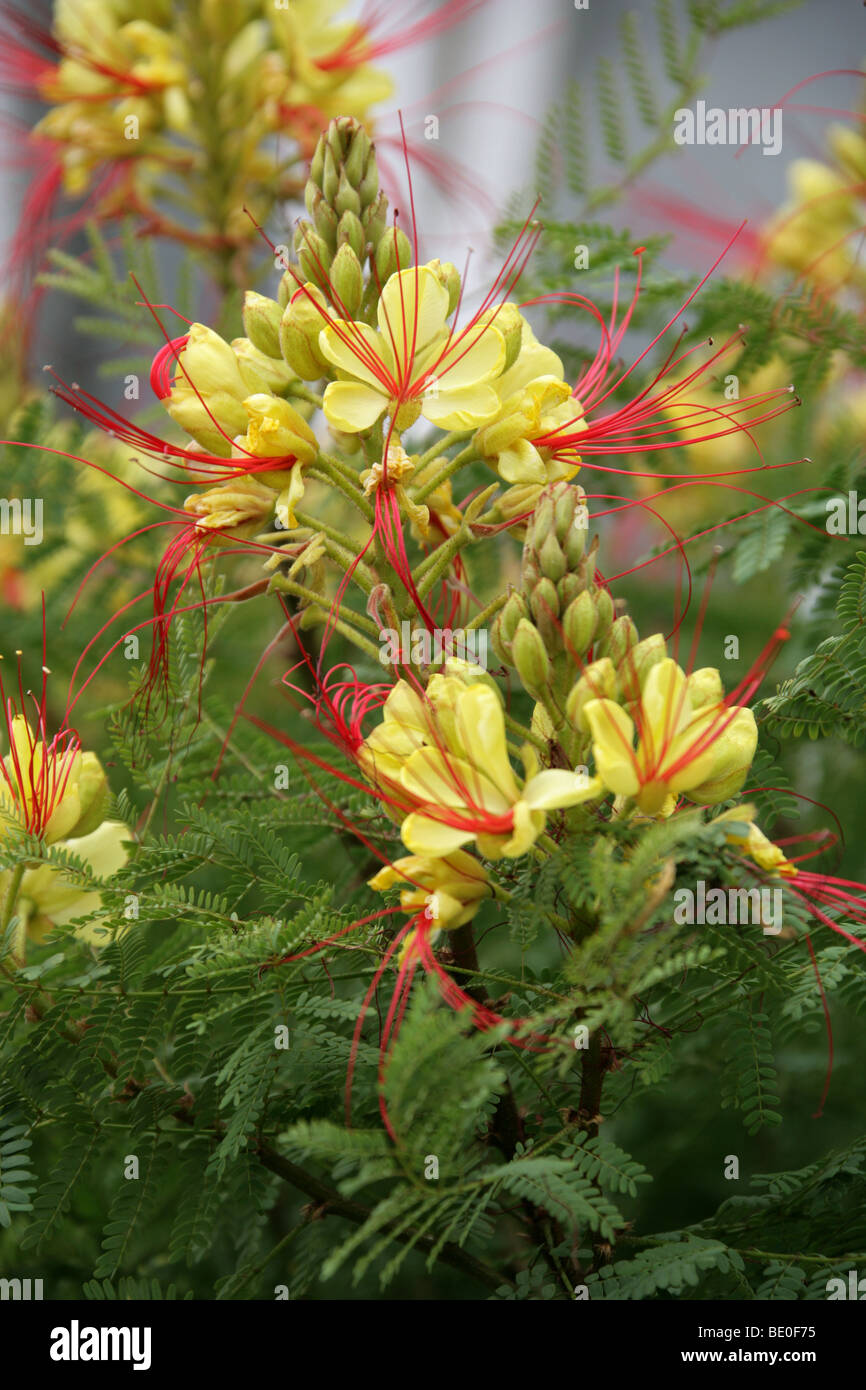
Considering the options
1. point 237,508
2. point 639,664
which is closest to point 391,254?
point 237,508

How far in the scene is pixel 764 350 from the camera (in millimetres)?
1920

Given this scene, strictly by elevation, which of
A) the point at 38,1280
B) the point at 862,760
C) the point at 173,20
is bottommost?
the point at 38,1280

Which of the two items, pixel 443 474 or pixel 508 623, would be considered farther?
pixel 443 474

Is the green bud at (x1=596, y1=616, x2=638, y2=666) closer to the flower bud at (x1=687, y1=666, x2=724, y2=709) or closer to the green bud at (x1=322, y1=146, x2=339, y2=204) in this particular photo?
the flower bud at (x1=687, y1=666, x2=724, y2=709)

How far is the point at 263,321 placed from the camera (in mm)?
1291

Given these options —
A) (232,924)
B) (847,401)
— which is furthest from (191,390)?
(847,401)

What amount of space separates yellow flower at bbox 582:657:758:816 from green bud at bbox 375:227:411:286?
1.68 ft

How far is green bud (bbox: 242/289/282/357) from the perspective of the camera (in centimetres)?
129

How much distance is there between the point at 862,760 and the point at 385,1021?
49.8 inches

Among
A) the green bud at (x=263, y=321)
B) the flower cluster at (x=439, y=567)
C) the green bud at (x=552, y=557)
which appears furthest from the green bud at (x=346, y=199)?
the green bud at (x=552, y=557)

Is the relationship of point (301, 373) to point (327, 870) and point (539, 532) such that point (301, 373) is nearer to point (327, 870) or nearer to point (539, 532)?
point (539, 532)

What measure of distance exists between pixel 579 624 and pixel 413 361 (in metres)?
0.33

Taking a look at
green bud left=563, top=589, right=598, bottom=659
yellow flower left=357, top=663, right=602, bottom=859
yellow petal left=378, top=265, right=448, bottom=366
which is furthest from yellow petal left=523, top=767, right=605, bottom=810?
yellow petal left=378, top=265, right=448, bottom=366

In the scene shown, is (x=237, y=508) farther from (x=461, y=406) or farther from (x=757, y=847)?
(x=757, y=847)
